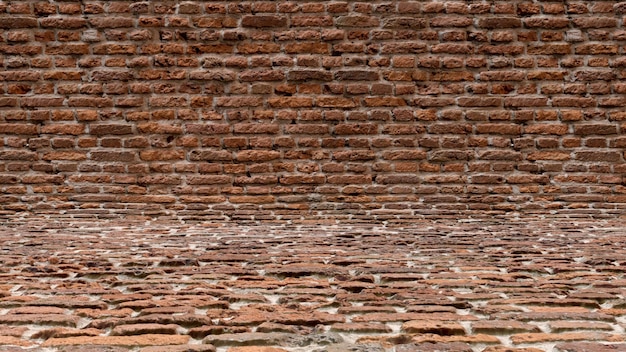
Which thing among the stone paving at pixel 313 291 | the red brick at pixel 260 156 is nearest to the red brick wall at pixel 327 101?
the red brick at pixel 260 156

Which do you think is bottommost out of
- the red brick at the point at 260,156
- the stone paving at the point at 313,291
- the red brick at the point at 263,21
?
the stone paving at the point at 313,291

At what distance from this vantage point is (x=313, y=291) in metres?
2.55

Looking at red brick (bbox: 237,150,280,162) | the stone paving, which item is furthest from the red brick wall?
the stone paving

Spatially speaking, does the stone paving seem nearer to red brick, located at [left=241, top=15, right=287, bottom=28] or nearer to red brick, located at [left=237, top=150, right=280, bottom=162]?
red brick, located at [left=237, top=150, right=280, bottom=162]

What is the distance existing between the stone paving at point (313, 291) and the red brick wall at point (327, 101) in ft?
3.56

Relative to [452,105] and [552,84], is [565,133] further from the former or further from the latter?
[452,105]

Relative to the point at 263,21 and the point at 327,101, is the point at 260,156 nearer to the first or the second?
the point at 327,101

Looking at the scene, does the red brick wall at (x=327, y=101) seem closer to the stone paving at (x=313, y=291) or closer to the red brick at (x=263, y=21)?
the red brick at (x=263, y=21)

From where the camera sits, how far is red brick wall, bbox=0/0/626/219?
539 cm

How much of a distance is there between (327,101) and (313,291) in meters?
3.10

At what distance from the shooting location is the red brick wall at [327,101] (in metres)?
5.39

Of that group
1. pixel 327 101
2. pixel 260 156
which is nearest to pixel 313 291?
pixel 260 156

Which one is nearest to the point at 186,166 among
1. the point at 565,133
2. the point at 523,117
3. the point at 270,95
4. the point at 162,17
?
the point at 270,95

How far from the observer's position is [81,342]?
72.8 inches
